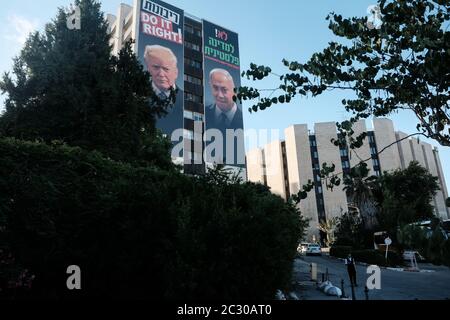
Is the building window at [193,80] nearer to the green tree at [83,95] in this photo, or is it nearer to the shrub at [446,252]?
the green tree at [83,95]

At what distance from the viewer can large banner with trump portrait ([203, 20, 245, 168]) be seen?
5966cm

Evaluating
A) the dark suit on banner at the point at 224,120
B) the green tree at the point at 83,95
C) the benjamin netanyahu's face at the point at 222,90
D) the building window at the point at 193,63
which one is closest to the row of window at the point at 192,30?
the building window at the point at 193,63

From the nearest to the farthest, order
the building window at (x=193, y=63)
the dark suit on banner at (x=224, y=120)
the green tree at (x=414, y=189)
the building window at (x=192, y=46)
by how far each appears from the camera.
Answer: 1. the green tree at (x=414, y=189)
2. the dark suit on banner at (x=224, y=120)
3. the building window at (x=193, y=63)
4. the building window at (x=192, y=46)

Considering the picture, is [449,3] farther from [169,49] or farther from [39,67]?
[169,49]

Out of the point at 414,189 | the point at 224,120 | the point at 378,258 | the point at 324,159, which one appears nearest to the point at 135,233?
the point at 378,258

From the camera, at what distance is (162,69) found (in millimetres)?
55094

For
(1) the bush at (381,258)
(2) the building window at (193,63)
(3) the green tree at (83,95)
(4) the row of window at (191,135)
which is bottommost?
(1) the bush at (381,258)

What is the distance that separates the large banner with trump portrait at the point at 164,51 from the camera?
5359 centimetres

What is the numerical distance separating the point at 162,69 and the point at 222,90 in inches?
463

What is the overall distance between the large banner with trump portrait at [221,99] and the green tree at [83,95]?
1548 inches

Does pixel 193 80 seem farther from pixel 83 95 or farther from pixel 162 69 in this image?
pixel 83 95

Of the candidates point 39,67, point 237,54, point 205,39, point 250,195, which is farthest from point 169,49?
point 250,195

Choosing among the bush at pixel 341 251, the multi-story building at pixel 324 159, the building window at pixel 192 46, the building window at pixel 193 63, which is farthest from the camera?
the multi-story building at pixel 324 159

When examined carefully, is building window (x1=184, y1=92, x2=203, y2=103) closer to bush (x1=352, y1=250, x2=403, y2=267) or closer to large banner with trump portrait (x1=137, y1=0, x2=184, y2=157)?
large banner with trump portrait (x1=137, y1=0, x2=184, y2=157)
